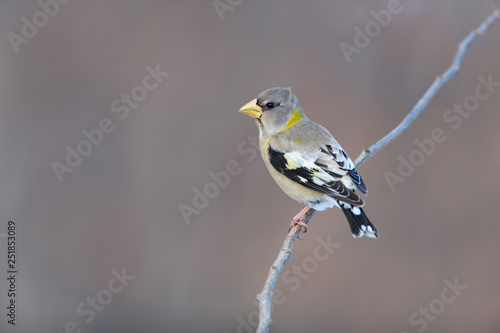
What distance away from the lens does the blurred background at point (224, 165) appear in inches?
167

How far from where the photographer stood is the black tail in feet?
5.67

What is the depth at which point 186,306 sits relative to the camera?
4625mm

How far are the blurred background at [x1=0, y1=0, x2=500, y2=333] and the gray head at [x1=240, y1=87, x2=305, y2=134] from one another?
2.25 meters

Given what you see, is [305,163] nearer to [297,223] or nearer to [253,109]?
[297,223]

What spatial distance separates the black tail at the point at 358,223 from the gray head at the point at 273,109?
0.36m

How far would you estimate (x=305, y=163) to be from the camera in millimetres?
1912

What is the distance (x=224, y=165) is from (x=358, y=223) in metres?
2.53

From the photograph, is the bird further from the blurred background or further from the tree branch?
the blurred background

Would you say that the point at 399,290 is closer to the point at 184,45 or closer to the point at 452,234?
the point at 452,234

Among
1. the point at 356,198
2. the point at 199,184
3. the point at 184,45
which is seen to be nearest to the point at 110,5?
the point at 184,45

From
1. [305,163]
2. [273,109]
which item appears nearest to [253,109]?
[273,109]

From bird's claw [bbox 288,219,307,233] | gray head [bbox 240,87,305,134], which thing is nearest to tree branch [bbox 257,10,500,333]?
bird's claw [bbox 288,219,307,233]

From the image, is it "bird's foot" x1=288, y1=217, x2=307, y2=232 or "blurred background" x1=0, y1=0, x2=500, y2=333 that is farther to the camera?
"blurred background" x1=0, y1=0, x2=500, y2=333

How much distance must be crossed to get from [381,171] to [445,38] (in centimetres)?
123
